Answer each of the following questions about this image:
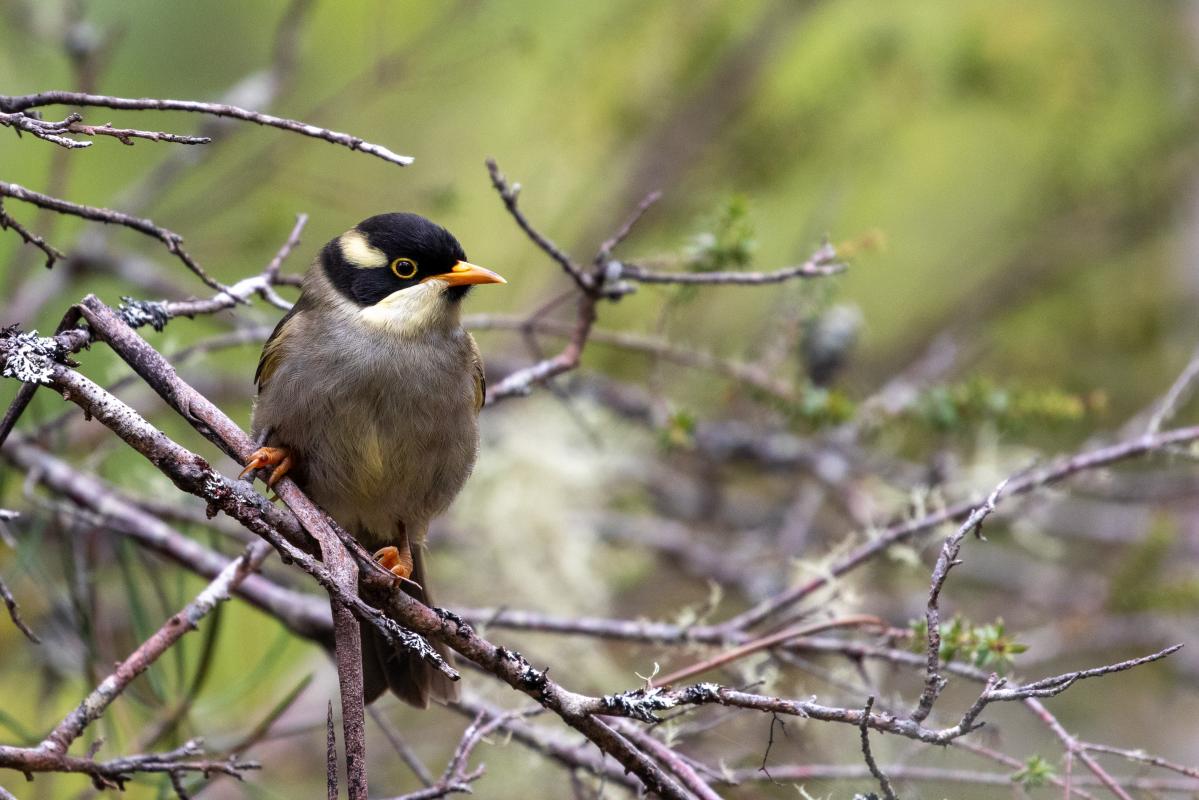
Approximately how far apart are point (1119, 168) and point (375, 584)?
6.06m

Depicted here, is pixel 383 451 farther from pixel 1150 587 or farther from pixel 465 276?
pixel 1150 587

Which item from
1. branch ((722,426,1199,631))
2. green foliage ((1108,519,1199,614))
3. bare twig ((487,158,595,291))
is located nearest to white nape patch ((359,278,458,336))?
bare twig ((487,158,595,291))

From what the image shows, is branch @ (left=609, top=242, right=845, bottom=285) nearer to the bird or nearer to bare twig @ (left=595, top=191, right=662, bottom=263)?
bare twig @ (left=595, top=191, right=662, bottom=263)

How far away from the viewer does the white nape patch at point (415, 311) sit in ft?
11.3

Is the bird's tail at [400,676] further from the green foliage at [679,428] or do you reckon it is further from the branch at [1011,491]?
the green foliage at [679,428]

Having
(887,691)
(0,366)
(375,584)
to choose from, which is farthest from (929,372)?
(0,366)

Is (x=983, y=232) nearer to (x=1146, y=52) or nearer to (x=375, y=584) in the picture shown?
(x=1146, y=52)

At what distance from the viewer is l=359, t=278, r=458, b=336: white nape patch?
3.44 m

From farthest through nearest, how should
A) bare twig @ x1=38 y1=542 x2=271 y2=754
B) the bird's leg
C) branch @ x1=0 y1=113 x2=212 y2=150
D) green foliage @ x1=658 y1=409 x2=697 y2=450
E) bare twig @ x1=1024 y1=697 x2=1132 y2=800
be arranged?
green foliage @ x1=658 y1=409 x2=697 y2=450 → the bird's leg → bare twig @ x1=1024 y1=697 x2=1132 y2=800 → bare twig @ x1=38 y1=542 x2=271 y2=754 → branch @ x1=0 y1=113 x2=212 y2=150

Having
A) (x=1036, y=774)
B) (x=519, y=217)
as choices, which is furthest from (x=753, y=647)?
(x=519, y=217)

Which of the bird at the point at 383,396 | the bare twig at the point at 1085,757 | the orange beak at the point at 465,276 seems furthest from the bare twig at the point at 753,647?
the orange beak at the point at 465,276

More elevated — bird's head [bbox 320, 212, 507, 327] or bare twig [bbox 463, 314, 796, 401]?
bare twig [bbox 463, 314, 796, 401]

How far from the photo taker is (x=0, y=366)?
219cm

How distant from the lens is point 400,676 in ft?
11.0
